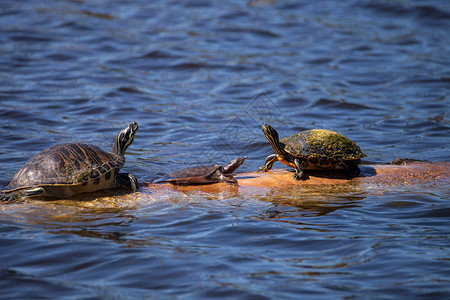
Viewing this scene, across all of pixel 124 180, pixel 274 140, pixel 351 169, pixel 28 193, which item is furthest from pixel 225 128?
pixel 28 193

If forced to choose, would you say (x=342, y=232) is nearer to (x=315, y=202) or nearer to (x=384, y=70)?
(x=315, y=202)

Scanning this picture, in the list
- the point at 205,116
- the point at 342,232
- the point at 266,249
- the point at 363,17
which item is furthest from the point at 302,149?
the point at 363,17

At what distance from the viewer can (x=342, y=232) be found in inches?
188

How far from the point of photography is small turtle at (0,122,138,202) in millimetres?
5469

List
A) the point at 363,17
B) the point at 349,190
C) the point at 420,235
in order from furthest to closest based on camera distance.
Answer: the point at 363,17
the point at 349,190
the point at 420,235

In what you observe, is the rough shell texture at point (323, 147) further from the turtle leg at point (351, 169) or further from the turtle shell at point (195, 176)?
the turtle shell at point (195, 176)

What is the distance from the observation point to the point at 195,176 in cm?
625

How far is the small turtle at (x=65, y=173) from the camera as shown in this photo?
547 centimetres

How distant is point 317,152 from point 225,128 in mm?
4014

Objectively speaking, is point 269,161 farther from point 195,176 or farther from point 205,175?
point 195,176

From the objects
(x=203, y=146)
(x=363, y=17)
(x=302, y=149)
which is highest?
(x=363, y=17)

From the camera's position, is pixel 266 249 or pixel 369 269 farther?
pixel 266 249

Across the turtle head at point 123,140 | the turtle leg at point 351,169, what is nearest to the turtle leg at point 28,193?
the turtle head at point 123,140

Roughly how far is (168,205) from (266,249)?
1.57 m
